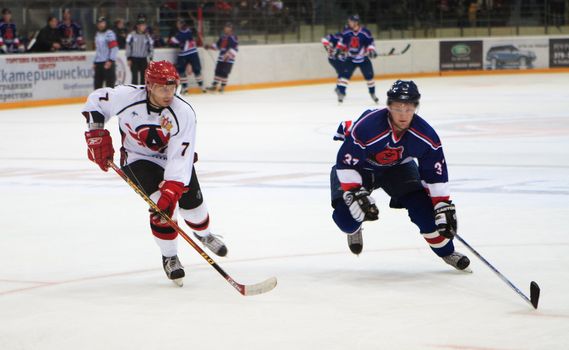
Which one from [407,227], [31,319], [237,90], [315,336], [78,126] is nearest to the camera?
[315,336]

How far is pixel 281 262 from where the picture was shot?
5.25 meters

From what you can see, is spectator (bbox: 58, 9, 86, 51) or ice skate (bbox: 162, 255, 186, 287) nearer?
ice skate (bbox: 162, 255, 186, 287)

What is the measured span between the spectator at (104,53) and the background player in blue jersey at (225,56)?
2.61 meters

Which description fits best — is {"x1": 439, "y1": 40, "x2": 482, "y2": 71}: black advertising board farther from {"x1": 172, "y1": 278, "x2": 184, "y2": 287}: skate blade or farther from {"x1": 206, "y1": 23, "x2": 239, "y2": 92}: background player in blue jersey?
{"x1": 172, "y1": 278, "x2": 184, "y2": 287}: skate blade

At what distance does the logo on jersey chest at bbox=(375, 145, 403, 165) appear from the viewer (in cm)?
487

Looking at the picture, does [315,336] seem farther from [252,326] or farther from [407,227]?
[407,227]

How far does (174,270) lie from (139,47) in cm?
1308

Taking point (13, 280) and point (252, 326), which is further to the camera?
point (13, 280)

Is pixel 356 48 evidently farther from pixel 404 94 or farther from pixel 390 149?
pixel 404 94

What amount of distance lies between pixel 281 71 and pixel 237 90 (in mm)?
1327

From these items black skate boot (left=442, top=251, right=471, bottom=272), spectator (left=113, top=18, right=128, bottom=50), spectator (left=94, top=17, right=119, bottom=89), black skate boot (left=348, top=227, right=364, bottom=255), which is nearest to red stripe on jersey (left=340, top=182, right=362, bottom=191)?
black skate boot (left=348, top=227, right=364, bottom=255)

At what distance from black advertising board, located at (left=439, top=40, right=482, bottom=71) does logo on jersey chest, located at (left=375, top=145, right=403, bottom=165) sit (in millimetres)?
18826

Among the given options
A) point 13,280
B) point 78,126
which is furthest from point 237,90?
point 13,280

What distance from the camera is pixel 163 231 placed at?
484cm
